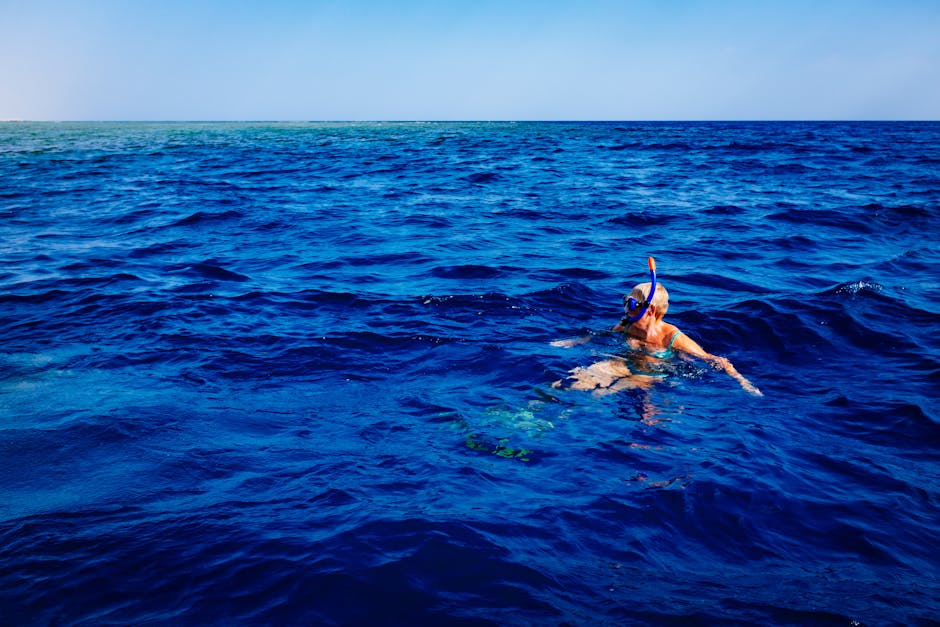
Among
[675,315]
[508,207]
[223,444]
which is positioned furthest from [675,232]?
[223,444]

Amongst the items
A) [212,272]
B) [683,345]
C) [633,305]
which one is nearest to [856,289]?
[683,345]

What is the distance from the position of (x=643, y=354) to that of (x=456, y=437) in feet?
9.49

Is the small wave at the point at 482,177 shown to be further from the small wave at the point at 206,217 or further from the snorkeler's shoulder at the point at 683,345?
the snorkeler's shoulder at the point at 683,345

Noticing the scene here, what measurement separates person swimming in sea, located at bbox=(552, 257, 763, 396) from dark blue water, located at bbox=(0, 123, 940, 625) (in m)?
0.23

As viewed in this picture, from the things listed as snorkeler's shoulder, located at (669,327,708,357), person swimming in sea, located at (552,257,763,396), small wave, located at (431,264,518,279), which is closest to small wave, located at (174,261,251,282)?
small wave, located at (431,264,518,279)

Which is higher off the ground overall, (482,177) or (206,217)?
(482,177)

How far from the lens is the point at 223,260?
1224 centimetres

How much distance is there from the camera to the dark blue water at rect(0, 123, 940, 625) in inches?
140

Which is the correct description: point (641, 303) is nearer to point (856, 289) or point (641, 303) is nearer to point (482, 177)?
point (856, 289)

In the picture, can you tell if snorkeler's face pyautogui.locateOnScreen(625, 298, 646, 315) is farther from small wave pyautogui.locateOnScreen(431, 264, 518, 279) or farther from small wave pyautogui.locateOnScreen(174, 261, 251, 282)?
small wave pyautogui.locateOnScreen(174, 261, 251, 282)

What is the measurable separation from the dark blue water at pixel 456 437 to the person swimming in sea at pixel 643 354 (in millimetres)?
232

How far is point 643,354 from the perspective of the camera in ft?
23.7

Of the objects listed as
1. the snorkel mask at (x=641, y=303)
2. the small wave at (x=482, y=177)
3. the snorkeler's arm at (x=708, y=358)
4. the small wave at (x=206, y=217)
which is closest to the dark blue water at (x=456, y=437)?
the snorkeler's arm at (x=708, y=358)

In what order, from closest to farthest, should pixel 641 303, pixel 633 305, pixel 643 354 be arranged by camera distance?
pixel 641 303
pixel 633 305
pixel 643 354
